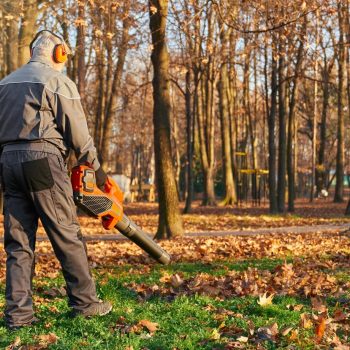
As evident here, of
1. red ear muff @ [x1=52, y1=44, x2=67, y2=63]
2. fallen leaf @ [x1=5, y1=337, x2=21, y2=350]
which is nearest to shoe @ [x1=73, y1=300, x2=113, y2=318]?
fallen leaf @ [x1=5, y1=337, x2=21, y2=350]

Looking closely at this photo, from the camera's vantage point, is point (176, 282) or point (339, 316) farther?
point (176, 282)

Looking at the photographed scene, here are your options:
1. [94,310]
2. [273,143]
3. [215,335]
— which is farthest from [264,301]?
[273,143]

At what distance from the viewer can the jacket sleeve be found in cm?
514

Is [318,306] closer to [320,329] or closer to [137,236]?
[320,329]

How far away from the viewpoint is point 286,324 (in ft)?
16.3

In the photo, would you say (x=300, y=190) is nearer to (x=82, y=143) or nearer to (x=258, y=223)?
(x=258, y=223)

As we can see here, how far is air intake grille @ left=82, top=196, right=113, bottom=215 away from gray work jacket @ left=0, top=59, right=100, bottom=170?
366mm

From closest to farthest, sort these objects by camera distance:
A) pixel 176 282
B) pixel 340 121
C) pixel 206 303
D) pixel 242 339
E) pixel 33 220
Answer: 1. pixel 242 339
2. pixel 33 220
3. pixel 206 303
4. pixel 176 282
5. pixel 340 121

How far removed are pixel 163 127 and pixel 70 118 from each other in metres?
8.37

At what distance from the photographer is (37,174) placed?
5043mm

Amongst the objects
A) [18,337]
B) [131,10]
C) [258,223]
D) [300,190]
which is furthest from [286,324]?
[300,190]

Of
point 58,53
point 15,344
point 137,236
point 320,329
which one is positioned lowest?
point 15,344

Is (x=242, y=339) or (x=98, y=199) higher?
(x=98, y=199)

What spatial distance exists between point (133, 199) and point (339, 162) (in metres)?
18.4
